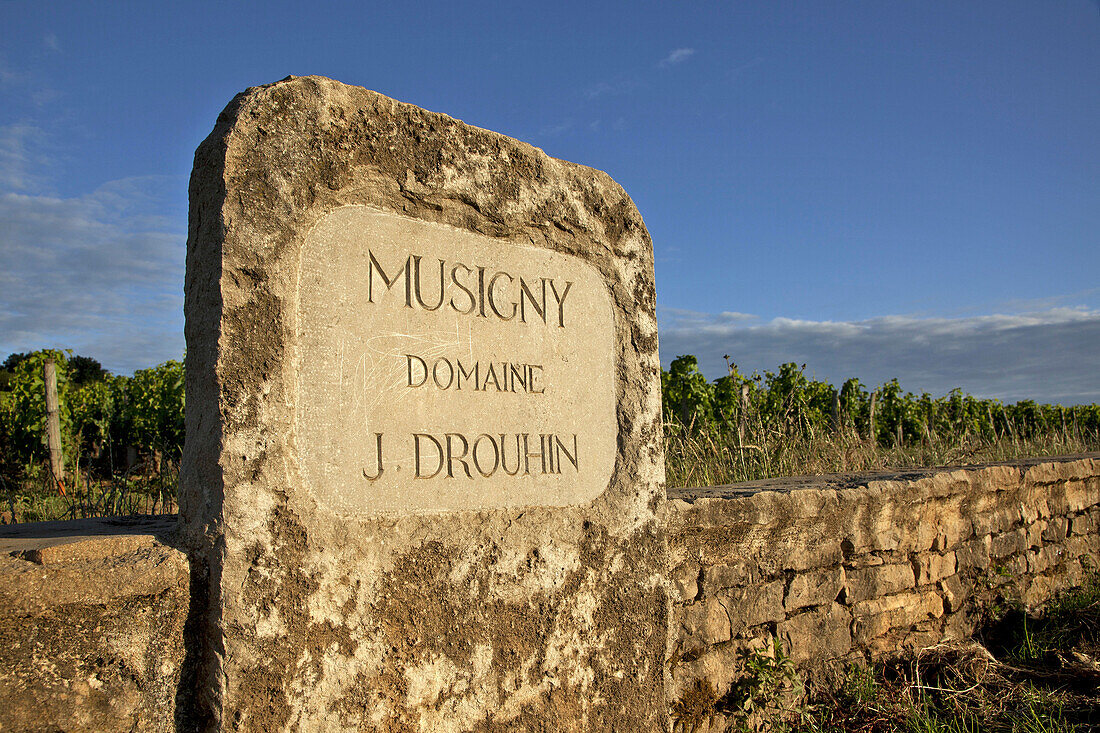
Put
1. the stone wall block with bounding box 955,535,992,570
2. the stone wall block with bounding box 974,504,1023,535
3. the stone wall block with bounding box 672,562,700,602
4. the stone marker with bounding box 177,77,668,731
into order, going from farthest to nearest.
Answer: the stone wall block with bounding box 974,504,1023,535, the stone wall block with bounding box 955,535,992,570, the stone wall block with bounding box 672,562,700,602, the stone marker with bounding box 177,77,668,731

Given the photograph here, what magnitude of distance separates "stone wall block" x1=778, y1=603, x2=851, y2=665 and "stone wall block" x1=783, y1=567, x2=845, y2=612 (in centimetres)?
4

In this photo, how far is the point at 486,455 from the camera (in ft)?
6.13

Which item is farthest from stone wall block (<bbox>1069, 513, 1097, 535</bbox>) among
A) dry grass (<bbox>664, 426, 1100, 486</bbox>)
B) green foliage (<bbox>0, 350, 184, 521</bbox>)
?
green foliage (<bbox>0, 350, 184, 521</bbox>)

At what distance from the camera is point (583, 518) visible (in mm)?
2029

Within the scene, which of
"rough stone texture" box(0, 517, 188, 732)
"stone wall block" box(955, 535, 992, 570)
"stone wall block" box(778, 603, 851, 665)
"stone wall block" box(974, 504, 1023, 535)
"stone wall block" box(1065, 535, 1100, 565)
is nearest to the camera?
"rough stone texture" box(0, 517, 188, 732)

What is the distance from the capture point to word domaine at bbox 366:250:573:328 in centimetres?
178

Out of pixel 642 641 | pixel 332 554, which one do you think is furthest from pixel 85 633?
pixel 642 641

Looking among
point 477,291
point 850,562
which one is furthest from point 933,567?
point 477,291

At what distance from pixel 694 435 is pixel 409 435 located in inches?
220

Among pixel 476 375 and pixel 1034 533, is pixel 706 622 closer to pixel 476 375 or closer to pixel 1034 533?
pixel 476 375

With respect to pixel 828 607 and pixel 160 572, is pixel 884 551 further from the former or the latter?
pixel 160 572

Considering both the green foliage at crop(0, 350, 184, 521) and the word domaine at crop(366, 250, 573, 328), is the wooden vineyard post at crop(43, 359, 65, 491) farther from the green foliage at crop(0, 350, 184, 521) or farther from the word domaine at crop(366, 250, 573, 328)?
the word domaine at crop(366, 250, 573, 328)

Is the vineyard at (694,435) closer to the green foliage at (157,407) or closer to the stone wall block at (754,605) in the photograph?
the green foliage at (157,407)

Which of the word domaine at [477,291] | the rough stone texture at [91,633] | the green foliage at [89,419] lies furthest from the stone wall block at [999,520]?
the green foliage at [89,419]
